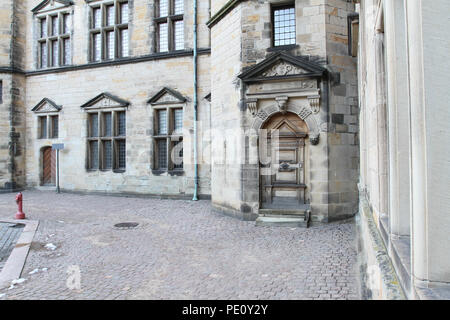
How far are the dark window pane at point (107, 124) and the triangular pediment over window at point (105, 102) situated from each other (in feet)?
1.47

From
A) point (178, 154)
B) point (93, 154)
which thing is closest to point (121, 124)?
point (93, 154)

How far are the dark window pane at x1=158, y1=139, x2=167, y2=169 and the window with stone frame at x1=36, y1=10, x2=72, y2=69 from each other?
21.7 feet

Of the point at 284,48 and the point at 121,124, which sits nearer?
the point at 284,48

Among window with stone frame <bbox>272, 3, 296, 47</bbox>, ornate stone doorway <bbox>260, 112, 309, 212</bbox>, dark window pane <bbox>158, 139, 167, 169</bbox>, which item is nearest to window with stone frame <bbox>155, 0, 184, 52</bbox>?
dark window pane <bbox>158, 139, 167, 169</bbox>

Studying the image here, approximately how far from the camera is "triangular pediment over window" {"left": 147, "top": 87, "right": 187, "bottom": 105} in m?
12.7

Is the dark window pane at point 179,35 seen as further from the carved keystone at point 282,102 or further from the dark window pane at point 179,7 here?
the carved keystone at point 282,102

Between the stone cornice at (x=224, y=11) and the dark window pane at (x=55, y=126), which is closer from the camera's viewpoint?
the stone cornice at (x=224, y=11)

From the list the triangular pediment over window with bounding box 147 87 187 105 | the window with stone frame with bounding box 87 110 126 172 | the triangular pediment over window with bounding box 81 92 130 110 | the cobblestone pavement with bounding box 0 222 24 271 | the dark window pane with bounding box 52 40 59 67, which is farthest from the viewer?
the dark window pane with bounding box 52 40 59 67

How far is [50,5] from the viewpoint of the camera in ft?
50.7

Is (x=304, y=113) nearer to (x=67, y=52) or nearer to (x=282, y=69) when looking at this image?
(x=282, y=69)

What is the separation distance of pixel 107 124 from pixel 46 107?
3638mm

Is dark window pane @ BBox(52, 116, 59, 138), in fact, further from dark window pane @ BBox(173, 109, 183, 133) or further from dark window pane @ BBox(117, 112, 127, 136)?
dark window pane @ BBox(173, 109, 183, 133)

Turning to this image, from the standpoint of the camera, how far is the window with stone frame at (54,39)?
15.3 metres

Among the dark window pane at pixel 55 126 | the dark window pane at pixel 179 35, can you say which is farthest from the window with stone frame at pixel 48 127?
the dark window pane at pixel 179 35
